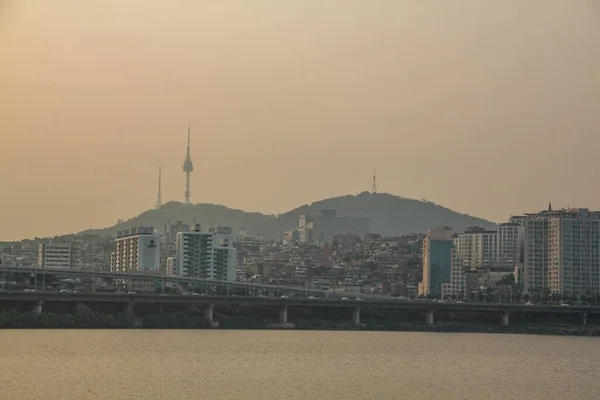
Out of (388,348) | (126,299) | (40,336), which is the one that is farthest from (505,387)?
(126,299)

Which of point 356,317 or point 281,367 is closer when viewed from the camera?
point 281,367

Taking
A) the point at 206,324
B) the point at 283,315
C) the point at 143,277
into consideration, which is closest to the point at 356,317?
the point at 283,315

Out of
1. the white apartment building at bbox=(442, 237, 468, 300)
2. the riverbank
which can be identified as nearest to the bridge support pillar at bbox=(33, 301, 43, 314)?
the riverbank

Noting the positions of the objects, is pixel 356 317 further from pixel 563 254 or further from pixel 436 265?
pixel 436 265

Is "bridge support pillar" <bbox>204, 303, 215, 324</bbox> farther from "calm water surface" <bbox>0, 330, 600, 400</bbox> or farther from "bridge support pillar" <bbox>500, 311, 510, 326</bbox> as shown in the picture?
"bridge support pillar" <bbox>500, 311, 510, 326</bbox>

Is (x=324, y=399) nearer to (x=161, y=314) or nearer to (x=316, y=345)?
(x=316, y=345)

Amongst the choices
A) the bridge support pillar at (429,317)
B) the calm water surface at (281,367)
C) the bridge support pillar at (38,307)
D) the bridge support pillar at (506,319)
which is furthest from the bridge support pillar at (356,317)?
→ the bridge support pillar at (38,307)

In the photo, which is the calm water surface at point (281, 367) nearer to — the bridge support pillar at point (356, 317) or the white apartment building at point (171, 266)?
the bridge support pillar at point (356, 317)

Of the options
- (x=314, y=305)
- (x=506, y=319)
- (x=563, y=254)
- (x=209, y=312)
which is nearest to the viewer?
(x=209, y=312)
